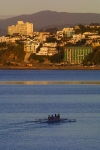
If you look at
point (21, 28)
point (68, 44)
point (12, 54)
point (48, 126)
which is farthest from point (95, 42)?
point (48, 126)

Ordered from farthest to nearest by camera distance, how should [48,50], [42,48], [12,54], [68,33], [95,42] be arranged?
[68,33] → [95,42] → [12,54] → [42,48] → [48,50]

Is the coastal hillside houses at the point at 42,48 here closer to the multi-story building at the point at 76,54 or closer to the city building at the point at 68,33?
the multi-story building at the point at 76,54

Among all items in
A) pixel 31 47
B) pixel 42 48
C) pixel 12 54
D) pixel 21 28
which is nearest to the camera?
pixel 42 48

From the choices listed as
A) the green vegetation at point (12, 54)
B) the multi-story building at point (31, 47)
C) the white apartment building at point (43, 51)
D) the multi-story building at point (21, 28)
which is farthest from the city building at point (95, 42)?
the multi-story building at point (21, 28)

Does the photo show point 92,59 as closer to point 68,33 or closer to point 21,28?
point 68,33

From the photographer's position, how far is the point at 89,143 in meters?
24.5

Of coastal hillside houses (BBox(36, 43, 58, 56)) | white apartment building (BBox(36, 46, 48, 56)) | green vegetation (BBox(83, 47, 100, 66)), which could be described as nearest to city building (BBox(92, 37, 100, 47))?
coastal hillside houses (BBox(36, 43, 58, 56))

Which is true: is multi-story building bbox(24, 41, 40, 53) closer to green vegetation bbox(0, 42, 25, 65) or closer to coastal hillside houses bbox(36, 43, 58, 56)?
green vegetation bbox(0, 42, 25, 65)

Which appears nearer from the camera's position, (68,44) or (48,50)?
(48,50)

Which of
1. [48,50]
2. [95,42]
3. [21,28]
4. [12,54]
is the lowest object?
[12,54]

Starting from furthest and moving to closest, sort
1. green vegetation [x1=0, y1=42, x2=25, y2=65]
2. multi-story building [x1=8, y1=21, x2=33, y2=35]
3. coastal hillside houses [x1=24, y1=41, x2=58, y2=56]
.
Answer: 1. multi-story building [x1=8, y1=21, x2=33, y2=35]
2. green vegetation [x1=0, y1=42, x2=25, y2=65]
3. coastal hillside houses [x1=24, y1=41, x2=58, y2=56]

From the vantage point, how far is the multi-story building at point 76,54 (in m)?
118

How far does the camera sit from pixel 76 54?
119 metres

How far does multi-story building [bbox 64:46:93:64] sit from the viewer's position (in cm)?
11844
